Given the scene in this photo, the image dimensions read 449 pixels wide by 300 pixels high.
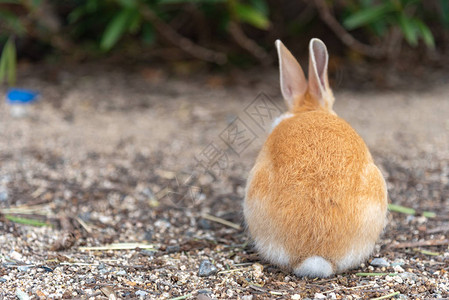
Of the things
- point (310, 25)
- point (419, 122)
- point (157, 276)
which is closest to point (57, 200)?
point (157, 276)

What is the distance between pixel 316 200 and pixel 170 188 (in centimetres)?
199

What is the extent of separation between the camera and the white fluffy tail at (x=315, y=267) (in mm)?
2922

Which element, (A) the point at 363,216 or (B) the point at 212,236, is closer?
(A) the point at 363,216

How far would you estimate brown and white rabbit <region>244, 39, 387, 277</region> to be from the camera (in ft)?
9.42

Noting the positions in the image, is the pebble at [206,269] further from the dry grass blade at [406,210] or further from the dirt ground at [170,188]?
the dry grass blade at [406,210]

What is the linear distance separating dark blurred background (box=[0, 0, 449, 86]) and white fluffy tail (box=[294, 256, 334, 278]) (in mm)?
3808

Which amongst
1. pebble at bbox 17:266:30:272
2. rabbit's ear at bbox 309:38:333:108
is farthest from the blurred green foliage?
pebble at bbox 17:266:30:272

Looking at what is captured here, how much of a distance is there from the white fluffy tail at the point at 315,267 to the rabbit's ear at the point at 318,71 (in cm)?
116

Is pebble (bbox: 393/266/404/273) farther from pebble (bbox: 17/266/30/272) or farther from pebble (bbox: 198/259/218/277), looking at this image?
pebble (bbox: 17/266/30/272)

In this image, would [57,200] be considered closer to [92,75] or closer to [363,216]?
[363,216]

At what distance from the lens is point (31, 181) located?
4.61m

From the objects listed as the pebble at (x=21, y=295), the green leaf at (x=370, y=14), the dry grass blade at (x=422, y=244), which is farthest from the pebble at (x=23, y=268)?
the green leaf at (x=370, y=14)

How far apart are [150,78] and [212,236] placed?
4.00 m

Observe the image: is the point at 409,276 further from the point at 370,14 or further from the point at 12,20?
the point at 12,20
